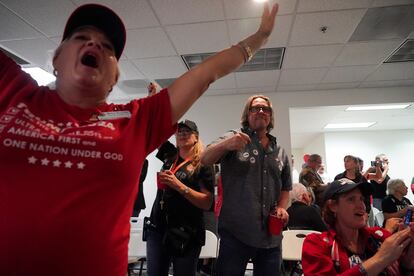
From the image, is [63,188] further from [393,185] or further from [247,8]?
[393,185]

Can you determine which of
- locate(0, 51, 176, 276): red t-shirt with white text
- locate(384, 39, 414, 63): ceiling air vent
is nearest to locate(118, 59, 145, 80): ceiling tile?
locate(0, 51, 176, 276): red t-shirt with white text

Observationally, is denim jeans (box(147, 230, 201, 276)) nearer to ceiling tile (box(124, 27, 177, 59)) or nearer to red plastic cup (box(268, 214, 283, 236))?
red plastic cup (box(268, 214, 283, 236))

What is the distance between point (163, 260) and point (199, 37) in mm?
2626

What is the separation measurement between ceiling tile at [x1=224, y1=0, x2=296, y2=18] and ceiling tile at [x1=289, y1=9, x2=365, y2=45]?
22 centimetres

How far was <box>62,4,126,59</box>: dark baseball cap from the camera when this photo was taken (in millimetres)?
828

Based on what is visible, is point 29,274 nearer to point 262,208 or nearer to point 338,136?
point 262,208

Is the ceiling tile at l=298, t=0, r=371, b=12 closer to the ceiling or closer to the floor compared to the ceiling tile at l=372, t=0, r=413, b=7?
closer to the floor

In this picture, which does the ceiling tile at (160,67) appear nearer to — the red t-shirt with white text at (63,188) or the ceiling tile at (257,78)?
the ceiling tile at (257,78)

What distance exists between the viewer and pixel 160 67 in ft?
13.5

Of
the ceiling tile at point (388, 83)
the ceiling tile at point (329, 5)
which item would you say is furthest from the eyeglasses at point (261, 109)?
the ceiling tile at point (388, 83)

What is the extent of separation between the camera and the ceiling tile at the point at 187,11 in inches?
105

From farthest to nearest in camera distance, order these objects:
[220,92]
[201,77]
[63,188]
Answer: [220,92], [201,77], [63,188]

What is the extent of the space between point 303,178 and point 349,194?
2.34 m

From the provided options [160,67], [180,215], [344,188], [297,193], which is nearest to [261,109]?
[344,188]
